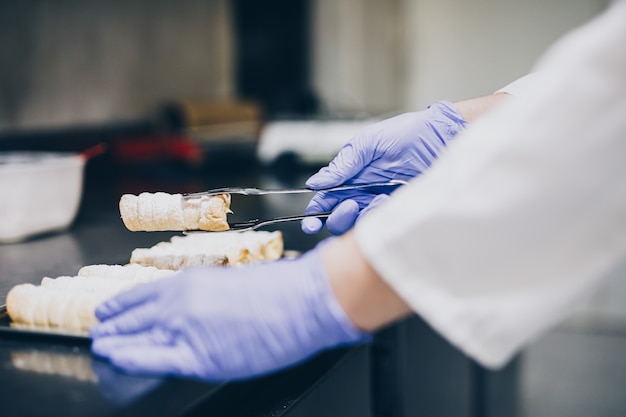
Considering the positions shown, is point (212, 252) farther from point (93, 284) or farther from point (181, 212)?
point (93, 284)

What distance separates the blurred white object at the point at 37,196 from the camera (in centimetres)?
142

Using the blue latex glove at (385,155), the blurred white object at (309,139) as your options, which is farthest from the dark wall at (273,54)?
the blue latex glove at (385,155)

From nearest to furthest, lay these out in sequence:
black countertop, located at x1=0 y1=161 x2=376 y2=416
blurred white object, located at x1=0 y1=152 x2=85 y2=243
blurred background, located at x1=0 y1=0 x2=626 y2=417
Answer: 1. black countertop, located at x1=0 y1=161 x2=376 y2=416
2. blurred white object, located at x1=0 y1=152 x2=85 y2=243
3. blurred background, located at x1=0 y1=0 x2=626 y2=417

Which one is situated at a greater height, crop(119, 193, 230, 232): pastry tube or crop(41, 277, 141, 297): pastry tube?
crop(119, 193, 230, 232): pastry tube

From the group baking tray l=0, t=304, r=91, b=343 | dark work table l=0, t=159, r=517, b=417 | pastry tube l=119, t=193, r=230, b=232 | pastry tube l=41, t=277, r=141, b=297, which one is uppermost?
pastry tube l=119, t=193, r=230, b=232

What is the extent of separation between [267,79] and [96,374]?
3.10 metres

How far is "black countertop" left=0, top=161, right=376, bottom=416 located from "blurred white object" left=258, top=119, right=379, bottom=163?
40.4 inches

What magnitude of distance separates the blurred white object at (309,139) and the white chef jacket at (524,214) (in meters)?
1.99

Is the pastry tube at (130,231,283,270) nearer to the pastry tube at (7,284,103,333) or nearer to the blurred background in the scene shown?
the pastry tube at (7,284,103,333)

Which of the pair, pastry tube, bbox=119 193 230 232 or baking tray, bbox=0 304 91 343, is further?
pastry tube, bbox=119 193 230 232

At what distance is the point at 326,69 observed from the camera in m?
4.27

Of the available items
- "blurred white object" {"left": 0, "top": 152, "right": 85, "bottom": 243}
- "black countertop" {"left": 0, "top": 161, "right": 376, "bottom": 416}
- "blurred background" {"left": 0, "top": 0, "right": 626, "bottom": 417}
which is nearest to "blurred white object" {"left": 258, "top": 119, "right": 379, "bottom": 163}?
"blurred background" {"left": 0, "top": 0, "right": 626, "bottom": 417}

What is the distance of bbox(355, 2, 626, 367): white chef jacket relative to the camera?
0.70 meters

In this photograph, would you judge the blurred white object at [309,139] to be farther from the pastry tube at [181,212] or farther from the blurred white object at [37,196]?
the pastry tube at [181,212]
